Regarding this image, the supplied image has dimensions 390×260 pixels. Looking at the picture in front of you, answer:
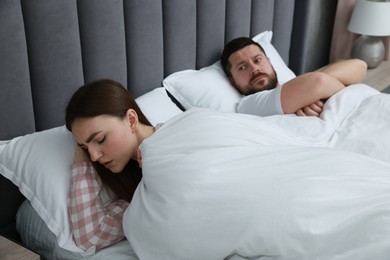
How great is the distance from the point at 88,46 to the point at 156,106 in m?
0.31

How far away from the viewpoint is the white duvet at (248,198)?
1041mm

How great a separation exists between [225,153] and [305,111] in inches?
27.0

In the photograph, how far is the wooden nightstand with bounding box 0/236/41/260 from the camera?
4.01 feet

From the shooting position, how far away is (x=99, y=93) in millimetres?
1336

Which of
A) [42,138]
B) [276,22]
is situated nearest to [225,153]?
[42,138]

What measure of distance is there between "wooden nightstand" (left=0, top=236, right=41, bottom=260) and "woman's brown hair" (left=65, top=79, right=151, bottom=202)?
0.27 metres

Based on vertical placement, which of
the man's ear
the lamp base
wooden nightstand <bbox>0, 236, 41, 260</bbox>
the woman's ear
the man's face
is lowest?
wooden nightstand <bbox>0, 236, 41, 260</bbox>

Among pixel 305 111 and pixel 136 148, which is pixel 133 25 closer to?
pixel 136 148

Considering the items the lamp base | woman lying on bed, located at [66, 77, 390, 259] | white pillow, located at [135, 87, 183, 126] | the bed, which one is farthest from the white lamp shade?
woman lying on bed, located at [66, 77, 390, 259]

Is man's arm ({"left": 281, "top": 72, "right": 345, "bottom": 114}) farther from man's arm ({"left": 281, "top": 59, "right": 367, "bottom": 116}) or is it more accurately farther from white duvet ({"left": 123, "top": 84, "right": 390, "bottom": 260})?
white duvet ({"left": 123, "top": 84, "right": 390, "bottom": 260})

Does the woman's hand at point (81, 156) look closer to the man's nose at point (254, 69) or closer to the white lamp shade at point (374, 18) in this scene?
the man's nose at point (254, 69)

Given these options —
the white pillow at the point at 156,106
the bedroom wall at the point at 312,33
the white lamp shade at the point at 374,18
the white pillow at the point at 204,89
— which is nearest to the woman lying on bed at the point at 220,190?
the white pillow at the point at 156,106

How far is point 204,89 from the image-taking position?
2.02m

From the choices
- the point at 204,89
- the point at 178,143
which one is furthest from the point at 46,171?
the point at 204,89
